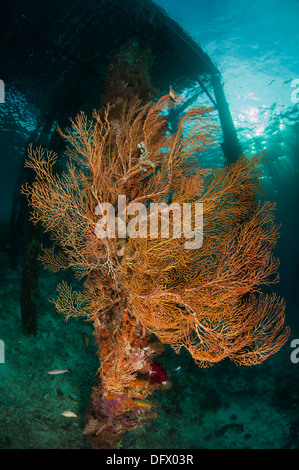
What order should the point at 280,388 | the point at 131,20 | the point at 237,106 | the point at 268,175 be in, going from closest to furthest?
the point at 131,20 → the point at 280,388 → the point at 237,106 → the point at 268,175

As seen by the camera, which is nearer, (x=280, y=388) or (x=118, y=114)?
(x=118, y=114)

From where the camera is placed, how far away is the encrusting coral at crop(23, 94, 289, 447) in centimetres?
367

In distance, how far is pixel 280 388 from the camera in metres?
9.78

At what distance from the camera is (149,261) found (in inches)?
150

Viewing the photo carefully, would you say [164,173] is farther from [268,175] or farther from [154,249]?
[268,175]

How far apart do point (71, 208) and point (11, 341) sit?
18.5 ft

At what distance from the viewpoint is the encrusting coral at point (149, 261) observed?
367cm
